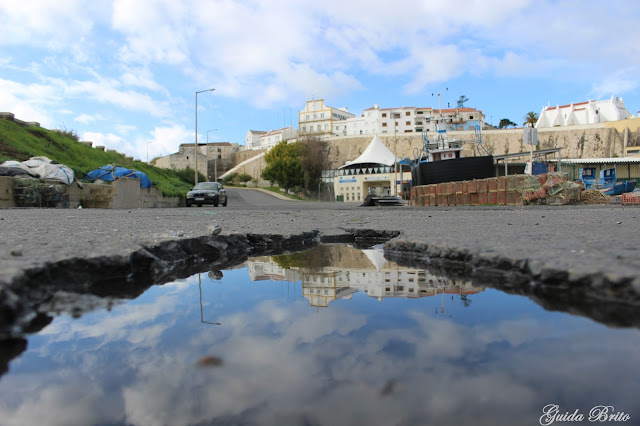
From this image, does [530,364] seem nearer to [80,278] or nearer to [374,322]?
Result: [374,322]

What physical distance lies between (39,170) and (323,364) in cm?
1794

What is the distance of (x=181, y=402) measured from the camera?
1.18m

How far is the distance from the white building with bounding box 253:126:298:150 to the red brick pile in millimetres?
69484

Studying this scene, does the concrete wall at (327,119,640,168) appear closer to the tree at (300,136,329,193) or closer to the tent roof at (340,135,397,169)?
the tree at (300,136,329,193)

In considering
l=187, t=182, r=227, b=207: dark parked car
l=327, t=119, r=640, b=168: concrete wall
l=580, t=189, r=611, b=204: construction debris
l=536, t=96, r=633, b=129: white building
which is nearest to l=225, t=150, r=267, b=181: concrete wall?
l=327, t=119, r=640, b=168: concrete wall

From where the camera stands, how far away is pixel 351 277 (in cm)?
286

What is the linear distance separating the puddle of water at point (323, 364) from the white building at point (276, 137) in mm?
85984

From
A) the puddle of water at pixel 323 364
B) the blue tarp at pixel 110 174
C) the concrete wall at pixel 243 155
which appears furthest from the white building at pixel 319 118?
the puddle of water at pixel 323 364

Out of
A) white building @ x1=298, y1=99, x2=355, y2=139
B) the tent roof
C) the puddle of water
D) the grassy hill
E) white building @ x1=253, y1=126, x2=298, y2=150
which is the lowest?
the puddle of water

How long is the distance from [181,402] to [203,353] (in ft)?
1.02

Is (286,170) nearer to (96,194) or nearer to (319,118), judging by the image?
(319,118)

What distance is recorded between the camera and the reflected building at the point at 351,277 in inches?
94.1

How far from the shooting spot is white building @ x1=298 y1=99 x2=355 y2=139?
295 ft

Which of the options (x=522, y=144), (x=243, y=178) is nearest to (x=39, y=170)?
(x=243, y=178)
